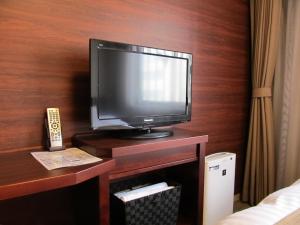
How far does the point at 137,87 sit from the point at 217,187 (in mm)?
1079

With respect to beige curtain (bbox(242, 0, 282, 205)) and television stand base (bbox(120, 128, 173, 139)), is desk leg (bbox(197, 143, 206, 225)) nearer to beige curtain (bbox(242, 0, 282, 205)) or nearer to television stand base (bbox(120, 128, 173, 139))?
television stand base (bbox(120, 128, 173, 139))

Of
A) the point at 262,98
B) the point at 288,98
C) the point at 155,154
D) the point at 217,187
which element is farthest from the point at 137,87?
the point at 288,98

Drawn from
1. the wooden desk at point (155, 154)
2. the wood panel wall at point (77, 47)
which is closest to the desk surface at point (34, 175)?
the wooden desk at point (155, 154)

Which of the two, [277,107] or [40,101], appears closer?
[40,101]

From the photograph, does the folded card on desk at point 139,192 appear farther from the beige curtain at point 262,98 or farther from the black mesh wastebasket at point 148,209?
the beige curtain at point 262,98

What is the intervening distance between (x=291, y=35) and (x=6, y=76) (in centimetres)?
233

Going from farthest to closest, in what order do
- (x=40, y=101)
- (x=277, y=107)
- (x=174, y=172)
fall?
(x=277, y=107) → (x=174, y=172) → (x=40, y=101)

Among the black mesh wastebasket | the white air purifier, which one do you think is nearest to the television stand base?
the black mesh wastebasket

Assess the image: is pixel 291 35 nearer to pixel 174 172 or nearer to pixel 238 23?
pixel 238 23

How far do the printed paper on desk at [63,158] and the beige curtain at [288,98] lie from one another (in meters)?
1.94

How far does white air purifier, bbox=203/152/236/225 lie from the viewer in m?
1.91

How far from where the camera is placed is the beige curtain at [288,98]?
7.50 feet

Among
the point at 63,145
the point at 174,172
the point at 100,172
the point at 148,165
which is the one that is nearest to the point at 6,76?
the point at 63,145

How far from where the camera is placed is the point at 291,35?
232cm
